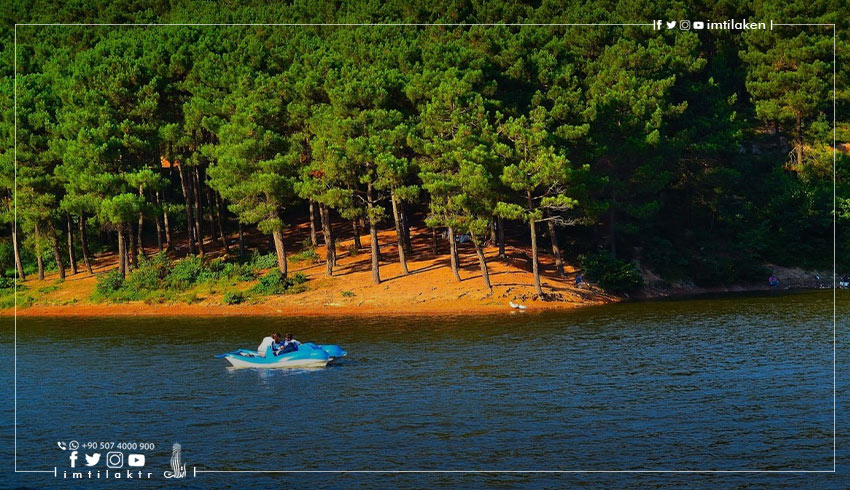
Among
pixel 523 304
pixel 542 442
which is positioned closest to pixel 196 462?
pixel 542 442

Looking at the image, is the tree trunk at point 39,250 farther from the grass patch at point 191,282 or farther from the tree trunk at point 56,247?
the grass patch at point 191,282

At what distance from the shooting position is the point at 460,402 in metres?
34.1

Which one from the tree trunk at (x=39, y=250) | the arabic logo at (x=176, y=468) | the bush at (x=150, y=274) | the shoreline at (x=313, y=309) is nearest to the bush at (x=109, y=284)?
the bush at (x=150, y=274)

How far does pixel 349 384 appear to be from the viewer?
37.6m

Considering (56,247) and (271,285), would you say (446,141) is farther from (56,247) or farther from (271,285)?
(56,247)

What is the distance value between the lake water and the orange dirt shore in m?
7.86

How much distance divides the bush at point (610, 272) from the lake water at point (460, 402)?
11923mm

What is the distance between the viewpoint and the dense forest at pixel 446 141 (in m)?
64.4

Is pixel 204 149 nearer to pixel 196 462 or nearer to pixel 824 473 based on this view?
pixel 196 462

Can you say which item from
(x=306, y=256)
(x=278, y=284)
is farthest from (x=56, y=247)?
(x=278, y=284)

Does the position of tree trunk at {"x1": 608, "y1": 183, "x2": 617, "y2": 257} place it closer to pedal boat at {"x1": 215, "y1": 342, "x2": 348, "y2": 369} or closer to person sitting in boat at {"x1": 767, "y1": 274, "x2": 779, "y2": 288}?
person sitting in boat at {"x1": 767, "y1": 274, "x2": 779, "y2": 288}

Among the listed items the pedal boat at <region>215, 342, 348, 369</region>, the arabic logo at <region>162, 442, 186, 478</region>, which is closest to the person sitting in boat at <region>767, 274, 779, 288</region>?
the pedal boat at <region>215, 342, 348, 369</region>

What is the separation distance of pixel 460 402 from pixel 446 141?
31.5 m

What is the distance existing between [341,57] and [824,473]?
182ft
